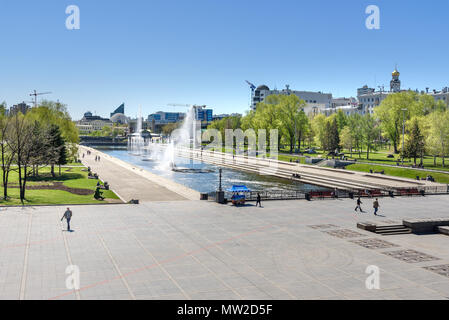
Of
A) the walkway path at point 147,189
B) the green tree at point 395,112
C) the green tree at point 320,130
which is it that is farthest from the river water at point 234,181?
the green tree at point 395,112

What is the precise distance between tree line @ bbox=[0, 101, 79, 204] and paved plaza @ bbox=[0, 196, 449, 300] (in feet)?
33.9

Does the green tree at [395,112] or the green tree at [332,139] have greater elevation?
the green tree at [395,112]

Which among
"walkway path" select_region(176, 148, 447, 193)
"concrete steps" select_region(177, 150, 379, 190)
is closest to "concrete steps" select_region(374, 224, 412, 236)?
"walkway path" select_region(176, 148, 447, 193)

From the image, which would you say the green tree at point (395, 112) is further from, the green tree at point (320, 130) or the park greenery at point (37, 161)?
the park greenery at point (37, 161)

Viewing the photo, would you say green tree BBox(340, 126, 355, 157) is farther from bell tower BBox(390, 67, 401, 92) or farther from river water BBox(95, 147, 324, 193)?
bell tower BBox(390, 67, 401, 92)

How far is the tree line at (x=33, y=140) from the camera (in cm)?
3938

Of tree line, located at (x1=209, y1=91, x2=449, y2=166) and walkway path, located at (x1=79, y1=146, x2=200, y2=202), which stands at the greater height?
tree line, located at (x1=209, y1=91, x2=449, y2=166)

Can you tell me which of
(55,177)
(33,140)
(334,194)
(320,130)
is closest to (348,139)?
(320,130)

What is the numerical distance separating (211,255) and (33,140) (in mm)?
32618

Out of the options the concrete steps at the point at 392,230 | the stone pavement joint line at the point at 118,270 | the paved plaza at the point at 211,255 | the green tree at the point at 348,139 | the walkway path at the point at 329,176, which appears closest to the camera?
the stone pavement joint line at the point at 118,270

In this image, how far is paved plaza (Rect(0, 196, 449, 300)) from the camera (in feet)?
52.1

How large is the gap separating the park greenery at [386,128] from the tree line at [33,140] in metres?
48.8

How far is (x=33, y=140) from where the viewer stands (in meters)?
44.9
